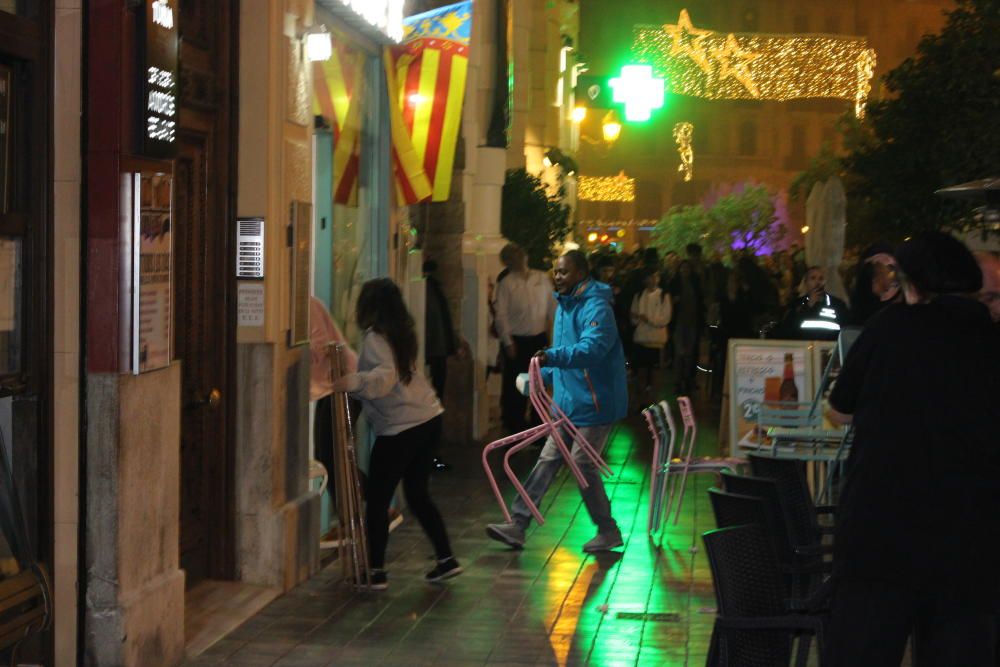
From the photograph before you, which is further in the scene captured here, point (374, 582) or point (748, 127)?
point (748, 127)

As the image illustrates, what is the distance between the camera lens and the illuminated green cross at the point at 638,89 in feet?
87.8

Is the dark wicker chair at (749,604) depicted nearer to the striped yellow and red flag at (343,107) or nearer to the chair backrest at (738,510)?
the chair backrest at (738,510)

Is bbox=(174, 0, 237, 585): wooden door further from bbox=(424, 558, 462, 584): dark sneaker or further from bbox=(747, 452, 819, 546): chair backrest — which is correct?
bbox=(747, 452, 819, 546): chair backrest

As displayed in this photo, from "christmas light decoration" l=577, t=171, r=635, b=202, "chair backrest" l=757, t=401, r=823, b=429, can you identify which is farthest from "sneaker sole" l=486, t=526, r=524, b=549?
"christmas light decoration" l=577, t=171, r=635, b=202

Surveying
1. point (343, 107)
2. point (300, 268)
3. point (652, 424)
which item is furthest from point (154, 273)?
point (652, 424)

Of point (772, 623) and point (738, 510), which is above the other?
point (738, 510)

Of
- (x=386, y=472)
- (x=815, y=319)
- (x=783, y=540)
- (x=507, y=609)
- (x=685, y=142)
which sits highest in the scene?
(x=685, y=142)

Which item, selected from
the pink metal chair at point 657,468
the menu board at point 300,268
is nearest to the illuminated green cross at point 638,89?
the pink metal chair at point 657,468

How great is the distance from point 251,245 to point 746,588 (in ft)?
14.6

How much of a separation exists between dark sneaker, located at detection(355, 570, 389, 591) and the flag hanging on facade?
391 centimetres

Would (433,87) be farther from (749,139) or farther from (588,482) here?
(749,139)

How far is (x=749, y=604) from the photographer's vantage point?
5.27 m

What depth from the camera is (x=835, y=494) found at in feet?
36.4

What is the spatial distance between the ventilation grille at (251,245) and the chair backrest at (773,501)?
3332 mm
